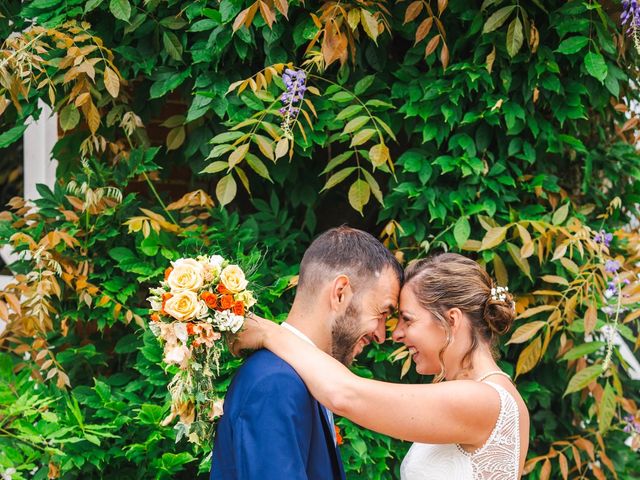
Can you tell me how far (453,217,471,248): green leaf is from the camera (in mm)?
3555

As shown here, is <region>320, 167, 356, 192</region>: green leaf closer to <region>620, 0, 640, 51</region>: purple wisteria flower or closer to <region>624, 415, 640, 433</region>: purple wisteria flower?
<region>620, 0, 640, 51</region>: purple wisteria flower

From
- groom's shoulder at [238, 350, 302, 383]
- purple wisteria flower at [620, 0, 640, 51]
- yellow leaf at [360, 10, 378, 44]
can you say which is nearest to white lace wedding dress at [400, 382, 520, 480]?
groom's shoulder at [238, 350, 302, 383]

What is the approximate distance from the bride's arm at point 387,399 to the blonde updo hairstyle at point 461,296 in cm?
31

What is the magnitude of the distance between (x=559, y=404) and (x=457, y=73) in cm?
182

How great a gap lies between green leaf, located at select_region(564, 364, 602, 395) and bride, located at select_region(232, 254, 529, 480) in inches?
29.1

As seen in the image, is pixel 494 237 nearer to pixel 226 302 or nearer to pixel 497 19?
pixel 497 19

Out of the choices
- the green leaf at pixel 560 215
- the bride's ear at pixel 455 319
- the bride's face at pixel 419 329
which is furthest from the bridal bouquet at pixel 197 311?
the green leaf at pixel 560 215

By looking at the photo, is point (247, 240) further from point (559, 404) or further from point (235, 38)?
point (559, 404)

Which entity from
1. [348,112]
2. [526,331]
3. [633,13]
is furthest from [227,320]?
[633,13]

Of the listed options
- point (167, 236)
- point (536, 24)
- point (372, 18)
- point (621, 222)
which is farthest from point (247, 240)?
point (621, 222)

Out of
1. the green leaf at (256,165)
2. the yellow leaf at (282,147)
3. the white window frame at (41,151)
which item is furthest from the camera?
the white window frame at (41,151)

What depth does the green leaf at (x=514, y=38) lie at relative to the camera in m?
3.58

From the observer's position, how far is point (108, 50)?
3645mm

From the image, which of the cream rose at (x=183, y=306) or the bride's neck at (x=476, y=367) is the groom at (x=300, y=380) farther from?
the bride's neck at (x=476, y=367)
